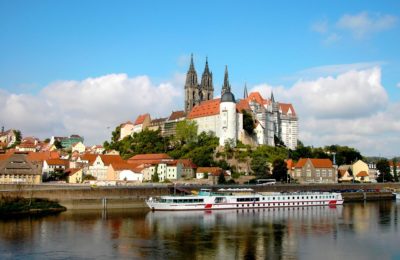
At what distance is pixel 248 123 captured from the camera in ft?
302

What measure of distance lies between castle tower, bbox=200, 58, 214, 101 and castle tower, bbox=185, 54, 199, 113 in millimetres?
1757

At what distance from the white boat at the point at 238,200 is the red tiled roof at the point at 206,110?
33.1 m

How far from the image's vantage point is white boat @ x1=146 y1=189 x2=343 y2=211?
53.9 metres

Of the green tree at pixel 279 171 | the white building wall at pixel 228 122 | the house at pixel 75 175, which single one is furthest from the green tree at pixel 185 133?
the house at pixel 75 175

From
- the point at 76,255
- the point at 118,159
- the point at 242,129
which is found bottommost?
the point at 76,255

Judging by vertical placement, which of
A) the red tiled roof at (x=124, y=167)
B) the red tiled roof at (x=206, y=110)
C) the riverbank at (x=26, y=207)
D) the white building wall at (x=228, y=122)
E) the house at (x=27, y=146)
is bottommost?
the riverbank at (x=26, y=207)

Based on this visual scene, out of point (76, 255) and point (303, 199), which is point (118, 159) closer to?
point (303, 199)

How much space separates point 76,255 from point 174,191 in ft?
105

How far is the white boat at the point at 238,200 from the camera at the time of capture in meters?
53.9

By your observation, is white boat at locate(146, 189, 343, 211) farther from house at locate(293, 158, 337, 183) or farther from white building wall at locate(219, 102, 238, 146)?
white building wall at locate(219, 102, 238, 146)

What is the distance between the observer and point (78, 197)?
53125mm

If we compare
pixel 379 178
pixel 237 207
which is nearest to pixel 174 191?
pixel 237 207

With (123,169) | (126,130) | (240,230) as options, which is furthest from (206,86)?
(240,230)

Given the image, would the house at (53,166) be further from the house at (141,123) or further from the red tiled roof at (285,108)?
the red tiled roof at (285,108)
